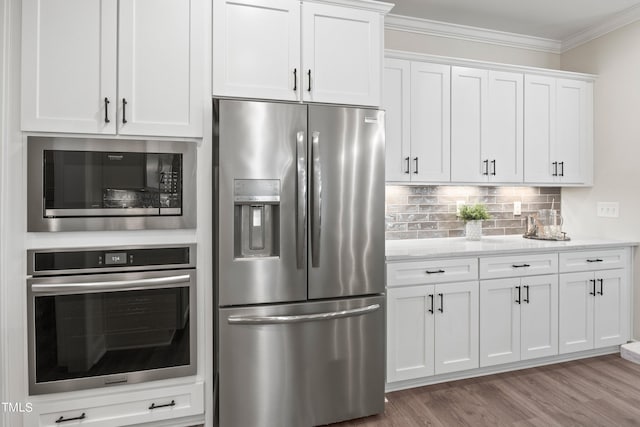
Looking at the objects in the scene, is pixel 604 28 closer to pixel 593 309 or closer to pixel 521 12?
pixel 521 12

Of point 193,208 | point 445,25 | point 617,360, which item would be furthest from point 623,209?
point 193,208

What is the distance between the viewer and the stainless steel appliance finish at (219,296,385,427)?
2.08m

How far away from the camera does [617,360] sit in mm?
3170

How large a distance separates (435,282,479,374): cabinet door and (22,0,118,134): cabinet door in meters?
2.33

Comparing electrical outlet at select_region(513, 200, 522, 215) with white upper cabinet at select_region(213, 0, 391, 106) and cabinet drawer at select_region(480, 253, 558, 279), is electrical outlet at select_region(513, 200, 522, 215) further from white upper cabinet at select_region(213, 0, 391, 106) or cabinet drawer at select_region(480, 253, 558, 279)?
white upper cabinet at select_region(213, 0, 391, 106)

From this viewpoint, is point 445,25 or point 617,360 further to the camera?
point 445,25

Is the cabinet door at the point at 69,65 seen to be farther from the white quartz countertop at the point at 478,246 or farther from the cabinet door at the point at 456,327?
the cabinet door at the point at 456,327

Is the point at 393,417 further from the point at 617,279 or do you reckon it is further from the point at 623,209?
the point at 623,209

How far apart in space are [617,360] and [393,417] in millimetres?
2141

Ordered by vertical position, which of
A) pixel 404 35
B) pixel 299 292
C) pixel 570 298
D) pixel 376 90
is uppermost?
pixel 404 35

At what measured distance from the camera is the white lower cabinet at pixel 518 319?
2814mm

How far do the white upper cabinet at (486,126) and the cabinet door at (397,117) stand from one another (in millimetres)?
420

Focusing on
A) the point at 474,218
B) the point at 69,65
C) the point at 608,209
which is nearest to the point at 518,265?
the point at 474,218

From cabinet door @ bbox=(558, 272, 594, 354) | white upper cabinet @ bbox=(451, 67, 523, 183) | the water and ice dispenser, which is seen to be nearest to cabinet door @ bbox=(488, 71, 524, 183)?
white upper cabinet @ bbox=(451, 67, 523, 183)
